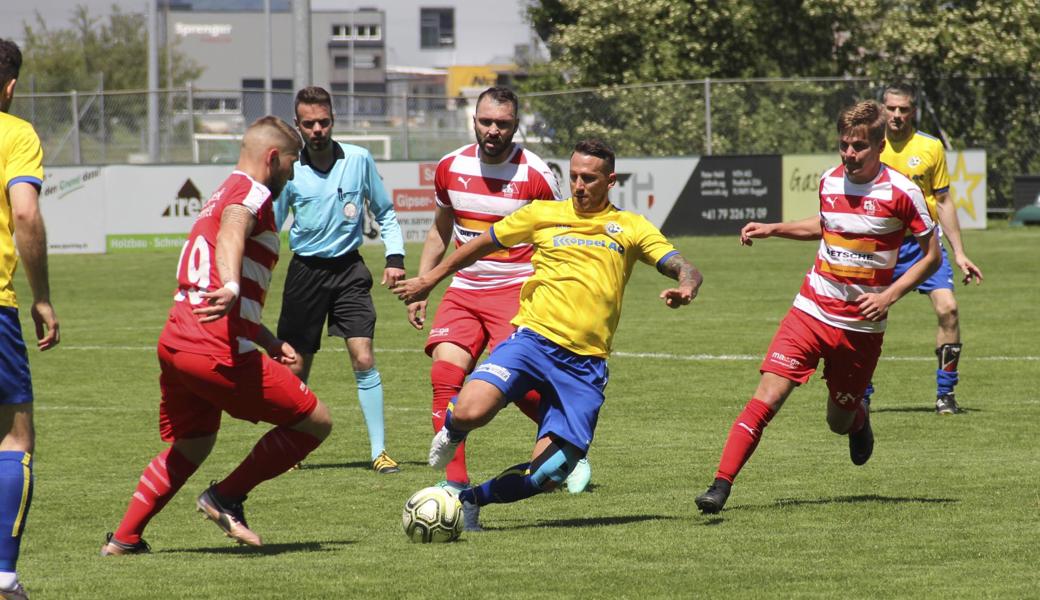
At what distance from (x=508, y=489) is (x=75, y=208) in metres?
23.7

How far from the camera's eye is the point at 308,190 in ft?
33.2

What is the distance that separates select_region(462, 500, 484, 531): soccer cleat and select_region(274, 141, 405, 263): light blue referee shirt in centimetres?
270

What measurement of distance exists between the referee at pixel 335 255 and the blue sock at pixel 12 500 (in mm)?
4049

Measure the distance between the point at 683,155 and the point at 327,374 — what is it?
61.1 ft

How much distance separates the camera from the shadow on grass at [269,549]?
7.13m

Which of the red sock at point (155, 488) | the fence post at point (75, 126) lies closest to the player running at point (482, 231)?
the red sock at point (155, 488)

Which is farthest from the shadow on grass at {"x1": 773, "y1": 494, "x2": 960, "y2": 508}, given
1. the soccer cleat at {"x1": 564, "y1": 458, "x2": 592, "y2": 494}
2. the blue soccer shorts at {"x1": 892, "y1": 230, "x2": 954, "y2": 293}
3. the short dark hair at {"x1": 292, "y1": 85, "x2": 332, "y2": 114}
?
the short dark hair at {"x1": 292, "y1": 85, "x2": 332, "y2": 114}

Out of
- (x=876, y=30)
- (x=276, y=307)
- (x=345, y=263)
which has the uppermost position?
(x=876, y=30)

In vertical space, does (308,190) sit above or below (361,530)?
above

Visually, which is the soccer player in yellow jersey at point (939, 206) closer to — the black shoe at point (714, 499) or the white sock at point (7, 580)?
the black shoe at point (714, 499)

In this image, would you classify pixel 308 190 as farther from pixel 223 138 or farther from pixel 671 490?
pixel 223 138

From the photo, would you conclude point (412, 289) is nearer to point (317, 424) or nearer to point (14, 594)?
point (317, 424)

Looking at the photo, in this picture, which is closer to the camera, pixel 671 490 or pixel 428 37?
pixel 671 490

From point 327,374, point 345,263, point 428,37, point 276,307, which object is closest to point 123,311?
point 276,307
